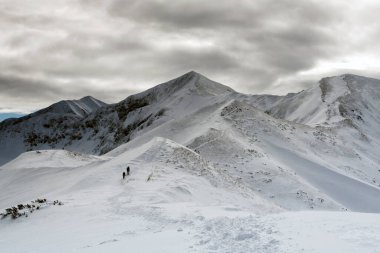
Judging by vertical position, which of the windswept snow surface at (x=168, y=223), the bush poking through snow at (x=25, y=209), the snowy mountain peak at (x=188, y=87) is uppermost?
the snowy mountain peak at (x=188, y=87)

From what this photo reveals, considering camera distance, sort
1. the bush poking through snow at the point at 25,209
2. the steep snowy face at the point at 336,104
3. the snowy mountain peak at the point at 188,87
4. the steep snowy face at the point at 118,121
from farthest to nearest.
A: the snowy mountain peak at the point at 188,87, the steep snowy face at the point at 118,121, the steep snowy face at the point at 336,104, the bush poking through snow at the point at 25,209

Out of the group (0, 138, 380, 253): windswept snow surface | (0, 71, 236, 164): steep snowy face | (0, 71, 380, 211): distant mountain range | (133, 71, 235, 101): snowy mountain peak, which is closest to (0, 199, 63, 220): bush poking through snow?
(0, 138, 380, 253): windswept snow surface

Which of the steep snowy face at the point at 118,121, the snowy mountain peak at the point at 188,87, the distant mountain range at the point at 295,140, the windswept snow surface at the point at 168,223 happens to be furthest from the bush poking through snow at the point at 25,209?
the snowy mountain peak at the point at 188,87

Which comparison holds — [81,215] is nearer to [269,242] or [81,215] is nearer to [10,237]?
[10,237]

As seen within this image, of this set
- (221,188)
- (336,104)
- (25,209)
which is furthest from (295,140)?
(25,209)

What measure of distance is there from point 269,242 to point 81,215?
870 cm

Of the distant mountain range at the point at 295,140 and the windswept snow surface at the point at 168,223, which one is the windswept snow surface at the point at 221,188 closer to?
the windswept snow surface at the point at 168,223

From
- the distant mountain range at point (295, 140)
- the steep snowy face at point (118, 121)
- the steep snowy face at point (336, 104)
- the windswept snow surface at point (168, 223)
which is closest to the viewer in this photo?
the windswept snow surface at point (168, 223)

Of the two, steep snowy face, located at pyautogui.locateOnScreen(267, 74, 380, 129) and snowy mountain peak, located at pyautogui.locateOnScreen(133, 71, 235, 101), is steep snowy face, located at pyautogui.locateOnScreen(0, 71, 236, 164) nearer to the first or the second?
snowy mountain peak, located at pyautogui.locateOnScreen(133, 71, 235, 101)

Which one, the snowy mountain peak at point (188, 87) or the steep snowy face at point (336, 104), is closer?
the steep snowy face at point (336, 104)

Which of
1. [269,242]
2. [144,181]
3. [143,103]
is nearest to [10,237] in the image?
[269,242]

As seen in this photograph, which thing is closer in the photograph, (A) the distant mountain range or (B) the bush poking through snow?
(B) the bush poking through snow

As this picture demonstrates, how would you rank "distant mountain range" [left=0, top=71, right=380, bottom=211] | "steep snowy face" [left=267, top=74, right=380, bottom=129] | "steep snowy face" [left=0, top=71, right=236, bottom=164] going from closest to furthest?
"distant mountain range" [left=0, top=71, right=380, bottom=211] → "steep snowy face" [left=267, top=74, right=380, bottom=129] → "steep snowy face" [left=0, top=71, right=236, bottom=164]

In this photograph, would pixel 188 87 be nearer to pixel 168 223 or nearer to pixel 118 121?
pixel 118 121
